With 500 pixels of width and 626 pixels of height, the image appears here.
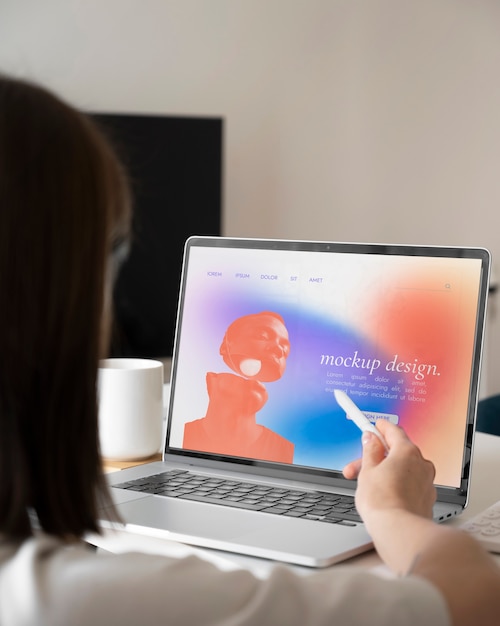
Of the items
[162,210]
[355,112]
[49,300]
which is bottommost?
[49,300]

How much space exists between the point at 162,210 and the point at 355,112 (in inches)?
36.9

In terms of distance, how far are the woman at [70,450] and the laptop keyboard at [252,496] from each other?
347mm

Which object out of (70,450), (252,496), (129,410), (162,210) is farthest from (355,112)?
(70,450)

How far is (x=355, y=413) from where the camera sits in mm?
1025

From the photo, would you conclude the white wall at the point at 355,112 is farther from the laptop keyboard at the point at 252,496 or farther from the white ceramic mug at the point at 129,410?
the laptop keyboard at the point at 252,496

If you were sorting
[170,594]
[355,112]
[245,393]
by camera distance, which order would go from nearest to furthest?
[170,594] → [245,393] → [355,112]

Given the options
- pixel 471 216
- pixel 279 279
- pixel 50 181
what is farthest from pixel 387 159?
pixel 50 181

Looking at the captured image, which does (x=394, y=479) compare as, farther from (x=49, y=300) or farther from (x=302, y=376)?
(x=49, y=300)

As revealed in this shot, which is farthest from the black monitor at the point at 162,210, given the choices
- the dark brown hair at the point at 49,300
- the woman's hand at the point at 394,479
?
the dark brown hair at the point at 49,300

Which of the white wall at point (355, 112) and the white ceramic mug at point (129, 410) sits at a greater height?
the white wall at point (355, 112)

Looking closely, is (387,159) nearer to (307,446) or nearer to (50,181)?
(307,446)

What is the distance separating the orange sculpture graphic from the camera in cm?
112

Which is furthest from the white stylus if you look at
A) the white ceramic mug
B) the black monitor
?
the black monitor

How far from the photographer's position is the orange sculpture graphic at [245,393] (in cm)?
112
